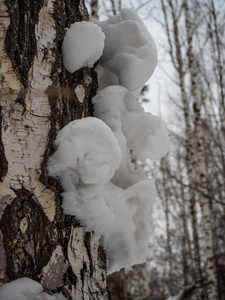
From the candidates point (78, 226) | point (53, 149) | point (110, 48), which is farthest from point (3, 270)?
point (110, 48)

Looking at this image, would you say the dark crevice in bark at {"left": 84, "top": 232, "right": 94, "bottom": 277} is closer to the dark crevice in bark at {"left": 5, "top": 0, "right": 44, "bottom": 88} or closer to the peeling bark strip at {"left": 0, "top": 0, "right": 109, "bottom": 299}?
the peeling bark strip at {"left": 0, "top": 0, "right": 109, "bottom": 299}

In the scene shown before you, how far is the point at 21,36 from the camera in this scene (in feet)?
2.97

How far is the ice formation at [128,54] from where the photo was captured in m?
1.17

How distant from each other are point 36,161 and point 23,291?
0.34 metres

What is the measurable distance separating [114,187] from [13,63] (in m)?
0.51

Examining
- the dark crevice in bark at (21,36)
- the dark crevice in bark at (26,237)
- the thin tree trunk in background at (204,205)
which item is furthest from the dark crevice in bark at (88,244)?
the thin tree trunk in background at (204,205)

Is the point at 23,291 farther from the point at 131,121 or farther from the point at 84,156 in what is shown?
the point at 131,121

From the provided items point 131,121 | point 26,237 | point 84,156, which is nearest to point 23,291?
point 26,237

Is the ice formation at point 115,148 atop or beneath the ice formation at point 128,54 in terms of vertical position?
beneath

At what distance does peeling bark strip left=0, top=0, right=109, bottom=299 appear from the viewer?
80 cm

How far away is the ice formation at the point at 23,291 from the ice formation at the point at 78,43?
656mm

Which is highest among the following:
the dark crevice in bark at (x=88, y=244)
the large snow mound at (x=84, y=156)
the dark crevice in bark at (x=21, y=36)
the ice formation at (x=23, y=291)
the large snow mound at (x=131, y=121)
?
the dark crevice in bark at (x=21, y=36)

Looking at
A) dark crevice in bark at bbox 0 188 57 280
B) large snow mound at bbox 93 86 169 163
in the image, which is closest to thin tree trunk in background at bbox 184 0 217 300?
large snow mound at bbox 93 86 169 163

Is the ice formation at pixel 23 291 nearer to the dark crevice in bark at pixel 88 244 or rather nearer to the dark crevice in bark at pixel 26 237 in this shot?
the dark crevice in bark at pixel 26 237
